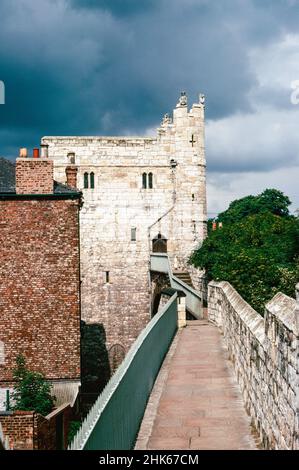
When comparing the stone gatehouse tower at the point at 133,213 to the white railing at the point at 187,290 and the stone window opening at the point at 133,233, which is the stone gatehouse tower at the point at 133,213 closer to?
the stone window opening at the point at 133,233

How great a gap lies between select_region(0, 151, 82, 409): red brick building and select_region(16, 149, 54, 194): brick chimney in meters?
0.03

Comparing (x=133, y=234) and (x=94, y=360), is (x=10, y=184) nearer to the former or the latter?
(x=133, y=234)

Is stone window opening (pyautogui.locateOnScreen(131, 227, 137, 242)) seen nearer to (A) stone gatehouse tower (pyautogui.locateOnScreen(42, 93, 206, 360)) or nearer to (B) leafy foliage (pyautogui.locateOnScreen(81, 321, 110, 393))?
(A) stone gatehouse tower (pyautogui.locateOnScreen(42, 93, 206, 360))

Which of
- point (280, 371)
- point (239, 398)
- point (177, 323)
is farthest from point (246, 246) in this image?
point (280, 371)

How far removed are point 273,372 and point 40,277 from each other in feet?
41.5

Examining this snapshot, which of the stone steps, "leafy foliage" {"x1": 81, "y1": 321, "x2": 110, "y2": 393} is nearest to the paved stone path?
the stone steps

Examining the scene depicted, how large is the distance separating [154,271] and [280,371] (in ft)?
120

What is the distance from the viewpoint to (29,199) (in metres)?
19.5

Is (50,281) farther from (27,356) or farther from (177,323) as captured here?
(177,323)

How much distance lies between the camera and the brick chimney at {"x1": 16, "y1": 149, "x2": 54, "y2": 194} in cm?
1950

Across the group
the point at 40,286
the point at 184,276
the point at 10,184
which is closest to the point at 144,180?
the point at 184,276

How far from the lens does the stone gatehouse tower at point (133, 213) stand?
45.1 metres

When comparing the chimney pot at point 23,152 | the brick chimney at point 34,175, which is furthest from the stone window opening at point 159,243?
the brick chimney at point 34,175

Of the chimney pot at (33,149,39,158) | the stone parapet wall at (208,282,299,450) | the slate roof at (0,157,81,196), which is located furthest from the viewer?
the chimney pot at (33,149,39,158)
